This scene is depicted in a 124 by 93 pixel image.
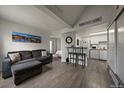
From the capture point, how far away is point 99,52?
5348mm

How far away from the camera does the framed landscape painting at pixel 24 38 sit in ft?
11.0

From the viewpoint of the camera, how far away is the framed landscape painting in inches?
132

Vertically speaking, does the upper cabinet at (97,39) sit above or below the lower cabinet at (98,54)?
above

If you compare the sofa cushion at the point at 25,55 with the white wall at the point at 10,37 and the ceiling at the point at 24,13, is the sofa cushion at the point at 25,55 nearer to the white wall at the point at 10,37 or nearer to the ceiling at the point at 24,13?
the white wall at the point at 10,37

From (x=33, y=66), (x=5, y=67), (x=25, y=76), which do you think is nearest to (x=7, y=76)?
(x=5, y=67)

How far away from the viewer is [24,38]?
12.3ft

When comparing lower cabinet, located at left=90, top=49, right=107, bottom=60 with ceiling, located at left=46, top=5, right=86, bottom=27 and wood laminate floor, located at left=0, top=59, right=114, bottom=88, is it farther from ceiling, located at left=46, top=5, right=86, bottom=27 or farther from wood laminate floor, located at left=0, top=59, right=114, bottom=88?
ceiling, located at left=46, top=5, right=86, bottom=27

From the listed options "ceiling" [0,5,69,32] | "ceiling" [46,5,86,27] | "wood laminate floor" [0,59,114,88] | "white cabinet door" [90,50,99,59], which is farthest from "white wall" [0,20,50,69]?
"white cabinet door" [90,50,99,59]

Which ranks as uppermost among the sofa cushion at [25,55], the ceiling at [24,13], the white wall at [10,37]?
the ceiling at [24,13]

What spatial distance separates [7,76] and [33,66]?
39.2 inches

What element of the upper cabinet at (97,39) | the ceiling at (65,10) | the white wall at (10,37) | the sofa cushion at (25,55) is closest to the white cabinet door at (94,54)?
the upper cabinet at (97,39)

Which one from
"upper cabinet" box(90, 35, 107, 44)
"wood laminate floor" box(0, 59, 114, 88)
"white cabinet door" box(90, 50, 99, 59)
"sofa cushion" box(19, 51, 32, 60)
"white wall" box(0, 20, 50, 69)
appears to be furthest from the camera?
"upper cabinet" box(90, 35, 107, 44)

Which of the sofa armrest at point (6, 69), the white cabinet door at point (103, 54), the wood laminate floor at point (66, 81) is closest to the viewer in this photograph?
the wood laminate floor at point (66, 81)

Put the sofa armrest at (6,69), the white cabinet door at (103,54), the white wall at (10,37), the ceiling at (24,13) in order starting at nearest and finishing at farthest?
the ceiling at (24,13)
the sofa armrest at (6,69)
the white wall at (10,37)
the white cabinet door at (103,54)
